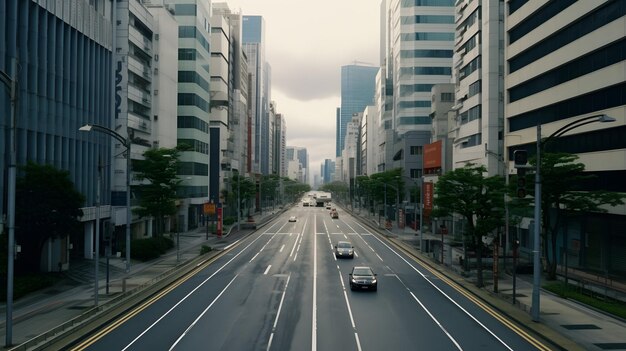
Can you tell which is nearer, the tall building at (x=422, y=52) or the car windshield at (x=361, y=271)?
the car windshield at (x=361, y=271)

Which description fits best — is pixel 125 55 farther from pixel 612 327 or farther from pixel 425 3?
pixel 425 3

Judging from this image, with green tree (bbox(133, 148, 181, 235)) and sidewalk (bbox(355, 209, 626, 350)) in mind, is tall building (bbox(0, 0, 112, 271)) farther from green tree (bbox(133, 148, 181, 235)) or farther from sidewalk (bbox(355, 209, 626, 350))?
sidewalk (bbox(355, 209, 626, 350))

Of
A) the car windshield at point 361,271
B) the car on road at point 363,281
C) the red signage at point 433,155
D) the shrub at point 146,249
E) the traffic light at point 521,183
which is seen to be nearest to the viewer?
the traffic light at point 521,183

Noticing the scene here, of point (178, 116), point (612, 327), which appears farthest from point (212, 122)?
point (612, 327)

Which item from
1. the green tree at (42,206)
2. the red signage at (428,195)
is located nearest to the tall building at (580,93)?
the red signage at (428,195)

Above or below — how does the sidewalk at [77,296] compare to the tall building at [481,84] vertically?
below

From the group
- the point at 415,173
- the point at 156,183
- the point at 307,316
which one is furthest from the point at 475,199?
the point at 415,173

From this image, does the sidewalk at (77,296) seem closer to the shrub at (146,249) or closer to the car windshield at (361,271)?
the shrub at (146,249)
